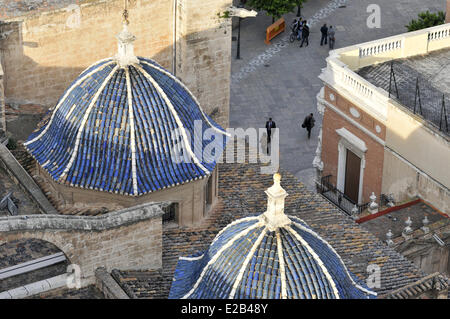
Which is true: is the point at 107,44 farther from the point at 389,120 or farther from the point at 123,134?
the point at 389,120

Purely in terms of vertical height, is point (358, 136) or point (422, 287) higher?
point (422, 287)

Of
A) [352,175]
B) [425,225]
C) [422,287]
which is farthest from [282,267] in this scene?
[352,175]

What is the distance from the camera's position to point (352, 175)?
74562mm

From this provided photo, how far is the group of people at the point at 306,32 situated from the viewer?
94.0 meters

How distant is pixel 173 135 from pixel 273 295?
1141cm

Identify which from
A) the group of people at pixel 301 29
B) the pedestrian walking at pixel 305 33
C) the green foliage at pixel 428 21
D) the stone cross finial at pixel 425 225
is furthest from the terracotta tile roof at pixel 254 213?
the group of people at pixel 301 29

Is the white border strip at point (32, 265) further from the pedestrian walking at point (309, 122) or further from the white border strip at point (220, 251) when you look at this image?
the pedestrian walking at point (309, 122)

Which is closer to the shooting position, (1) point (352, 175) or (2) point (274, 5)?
(1) point (352, 175)

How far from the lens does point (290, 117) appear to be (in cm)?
8744

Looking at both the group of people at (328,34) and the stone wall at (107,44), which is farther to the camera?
the group of people at (328,34)

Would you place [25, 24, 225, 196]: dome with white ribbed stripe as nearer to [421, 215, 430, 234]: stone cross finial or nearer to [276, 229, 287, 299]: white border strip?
[276, 229, 287, 299]: white border strip

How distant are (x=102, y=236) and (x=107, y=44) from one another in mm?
15782

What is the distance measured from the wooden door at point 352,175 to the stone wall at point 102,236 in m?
19.1

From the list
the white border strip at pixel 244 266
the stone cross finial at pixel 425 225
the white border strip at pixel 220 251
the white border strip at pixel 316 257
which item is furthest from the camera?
the stone cross finial at pixel 425 225
